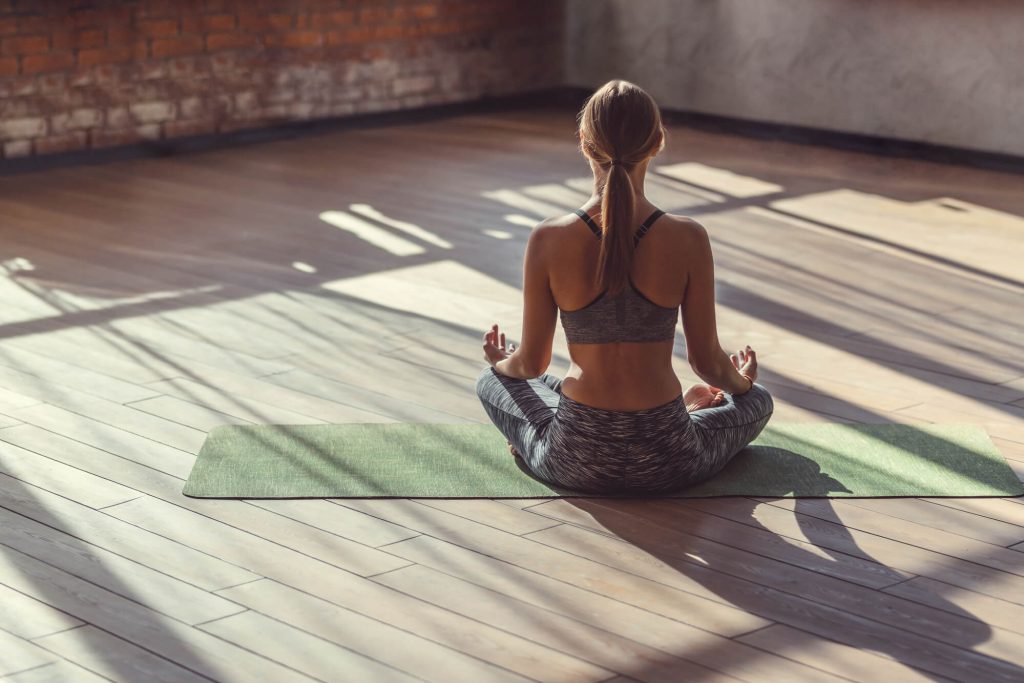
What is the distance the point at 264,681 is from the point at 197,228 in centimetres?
361

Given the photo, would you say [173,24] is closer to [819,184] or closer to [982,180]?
[819,184]

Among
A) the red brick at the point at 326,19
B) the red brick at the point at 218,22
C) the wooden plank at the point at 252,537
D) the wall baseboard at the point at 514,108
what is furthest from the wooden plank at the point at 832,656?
the red brick at the point at 326,19

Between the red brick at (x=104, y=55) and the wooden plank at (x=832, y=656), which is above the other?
the red brick at (x=104, y=55)

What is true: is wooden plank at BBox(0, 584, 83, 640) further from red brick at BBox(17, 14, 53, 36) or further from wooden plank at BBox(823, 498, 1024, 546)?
red brick at BBox(17, 14, 53, 36)

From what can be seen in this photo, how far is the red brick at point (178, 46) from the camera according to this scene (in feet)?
23.3

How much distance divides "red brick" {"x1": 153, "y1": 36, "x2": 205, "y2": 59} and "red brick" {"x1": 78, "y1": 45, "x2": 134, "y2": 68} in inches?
5.7

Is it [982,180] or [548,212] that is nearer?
[548,212]

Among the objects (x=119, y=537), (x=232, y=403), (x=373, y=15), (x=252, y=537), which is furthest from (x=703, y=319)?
(x=373, y=15)

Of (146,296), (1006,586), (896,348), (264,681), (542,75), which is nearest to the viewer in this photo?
(264,681)

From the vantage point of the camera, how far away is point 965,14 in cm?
687

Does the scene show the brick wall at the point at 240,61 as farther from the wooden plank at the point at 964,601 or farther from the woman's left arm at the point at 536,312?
the wooden plank at the point at 964,601

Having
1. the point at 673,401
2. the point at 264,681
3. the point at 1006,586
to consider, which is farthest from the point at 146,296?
the point at 1006,586

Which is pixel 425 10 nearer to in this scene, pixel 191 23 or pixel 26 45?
pixel 191 23

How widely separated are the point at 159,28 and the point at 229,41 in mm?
415
